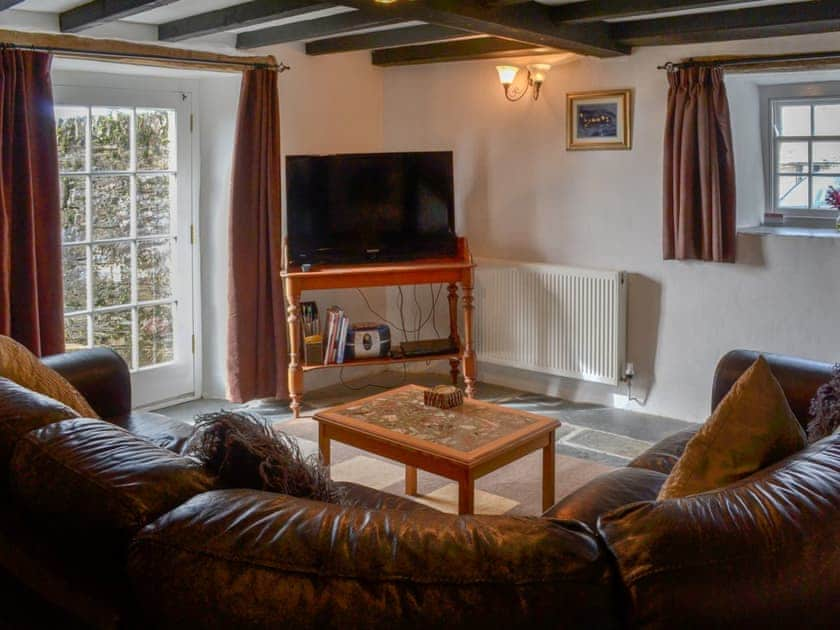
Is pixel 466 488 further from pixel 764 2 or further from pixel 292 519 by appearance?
pixel 764 2

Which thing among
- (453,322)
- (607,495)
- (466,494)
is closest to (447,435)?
(466,494)

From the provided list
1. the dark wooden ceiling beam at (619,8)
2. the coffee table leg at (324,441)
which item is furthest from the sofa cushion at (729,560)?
the dark wooden ceiling beam at (619,8)

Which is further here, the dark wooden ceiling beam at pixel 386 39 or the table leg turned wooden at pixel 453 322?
the table leg turned wooden at pixel 453 322

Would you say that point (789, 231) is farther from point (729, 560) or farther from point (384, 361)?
point (729, 560)

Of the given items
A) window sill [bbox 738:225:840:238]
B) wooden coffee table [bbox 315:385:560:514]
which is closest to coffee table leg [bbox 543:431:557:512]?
wooden coffee table [bbox 315:385:560:514]

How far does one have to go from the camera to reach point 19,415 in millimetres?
1896

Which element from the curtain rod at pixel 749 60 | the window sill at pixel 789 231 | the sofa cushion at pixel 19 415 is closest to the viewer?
the sofa cushion at pixel 19 415

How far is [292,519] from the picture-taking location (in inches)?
55.8

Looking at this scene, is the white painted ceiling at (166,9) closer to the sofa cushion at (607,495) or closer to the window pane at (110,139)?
the window pane at (110,139)

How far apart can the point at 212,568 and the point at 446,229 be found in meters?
4.03

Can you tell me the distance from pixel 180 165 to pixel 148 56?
2.50ft

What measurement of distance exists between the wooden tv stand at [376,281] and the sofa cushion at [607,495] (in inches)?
97.6

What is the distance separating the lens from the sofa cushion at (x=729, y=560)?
4.23 feet

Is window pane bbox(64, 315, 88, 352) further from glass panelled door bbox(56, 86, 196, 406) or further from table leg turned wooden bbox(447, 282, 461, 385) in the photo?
table leg turned wooden bbox(447, 282, 461, 385)
